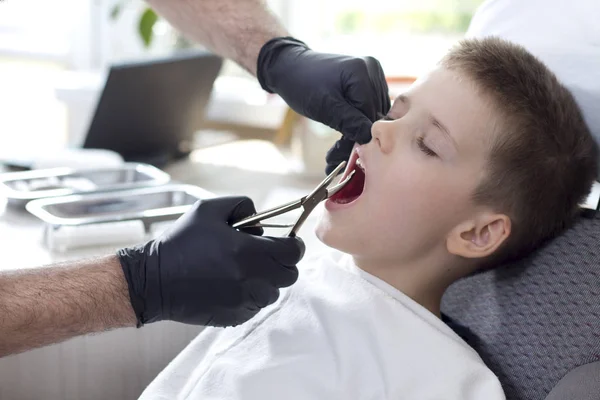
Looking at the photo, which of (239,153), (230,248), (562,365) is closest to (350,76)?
(230,248)

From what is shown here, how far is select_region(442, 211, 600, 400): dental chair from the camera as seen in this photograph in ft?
3.70

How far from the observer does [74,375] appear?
4.71ft

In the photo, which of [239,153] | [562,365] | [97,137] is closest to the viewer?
[562,365]

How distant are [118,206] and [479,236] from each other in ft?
2.79

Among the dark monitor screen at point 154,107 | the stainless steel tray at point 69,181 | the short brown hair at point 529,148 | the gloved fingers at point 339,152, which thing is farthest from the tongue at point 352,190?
the dark monitor screen at point 154,107

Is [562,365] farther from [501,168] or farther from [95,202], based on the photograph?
[95,202]

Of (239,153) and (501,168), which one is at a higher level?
(501,168)

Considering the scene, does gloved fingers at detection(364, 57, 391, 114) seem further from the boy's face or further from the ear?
the ear

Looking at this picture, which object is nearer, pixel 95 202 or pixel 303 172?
pixel 95 202

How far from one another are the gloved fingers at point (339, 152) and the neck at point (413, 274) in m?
0.21

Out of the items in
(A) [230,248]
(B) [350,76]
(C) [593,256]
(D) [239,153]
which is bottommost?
(D) [239,153]

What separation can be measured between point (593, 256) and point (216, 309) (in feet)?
1.93

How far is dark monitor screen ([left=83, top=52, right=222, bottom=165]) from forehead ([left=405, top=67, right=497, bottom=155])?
3.34 ft

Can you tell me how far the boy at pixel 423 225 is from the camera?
47.3 inches
